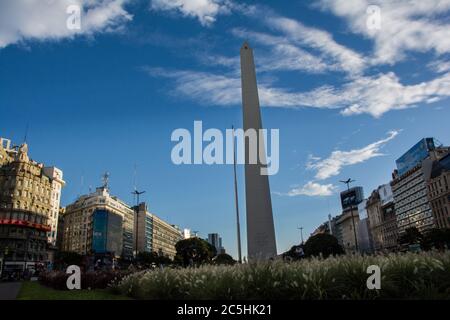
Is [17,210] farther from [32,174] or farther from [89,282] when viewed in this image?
[89,282]

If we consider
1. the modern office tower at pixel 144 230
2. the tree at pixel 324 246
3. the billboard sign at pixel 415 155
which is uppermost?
the billboard sign at pixel 415 155

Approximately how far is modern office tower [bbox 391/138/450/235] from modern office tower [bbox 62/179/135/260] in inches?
3219

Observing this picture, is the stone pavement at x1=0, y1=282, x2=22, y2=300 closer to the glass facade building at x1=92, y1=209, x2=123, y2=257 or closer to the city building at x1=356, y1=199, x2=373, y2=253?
the glass facade building at x1=92, y1=209, x2=123, y2=257

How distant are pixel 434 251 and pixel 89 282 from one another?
15959 mm

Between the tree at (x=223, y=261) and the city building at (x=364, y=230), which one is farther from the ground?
the city building at (x=364, y=230)

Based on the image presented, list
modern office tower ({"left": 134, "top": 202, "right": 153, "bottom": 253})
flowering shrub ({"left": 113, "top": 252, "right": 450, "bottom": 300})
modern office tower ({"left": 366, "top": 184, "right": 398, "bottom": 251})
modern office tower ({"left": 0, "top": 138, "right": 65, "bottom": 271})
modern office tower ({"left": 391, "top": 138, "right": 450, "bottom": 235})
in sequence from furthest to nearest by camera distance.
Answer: modern office tower ({"left": 134, "top": 202, "right": 153, "bottom": 253}) < modern office tower ({"left": 366, "top": 184, "right": 398, "bottom": 251}) < modern office tower ({"left": 391, "top": 138, "right": 450, "bottom": 235}) < modern office tower ({"left": 0, "top": 138, "right": 65, "bottom": 271}) < flowering shrub ({"left": 113, "top": 252, "right": 450, "bottom": 300})

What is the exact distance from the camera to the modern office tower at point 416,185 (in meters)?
99.5

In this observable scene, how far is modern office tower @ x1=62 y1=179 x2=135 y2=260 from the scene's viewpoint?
355 ft

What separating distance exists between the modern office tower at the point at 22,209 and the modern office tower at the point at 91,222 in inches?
914

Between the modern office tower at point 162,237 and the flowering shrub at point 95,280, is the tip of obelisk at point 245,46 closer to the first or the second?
the flowering shrub at point 95,280

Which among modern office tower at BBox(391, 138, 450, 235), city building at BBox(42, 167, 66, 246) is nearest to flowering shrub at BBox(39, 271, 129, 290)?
city building at BBox(42, 167, 66, 246)

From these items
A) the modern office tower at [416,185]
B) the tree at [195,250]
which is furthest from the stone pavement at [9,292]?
the modern office tower at [416,185]
